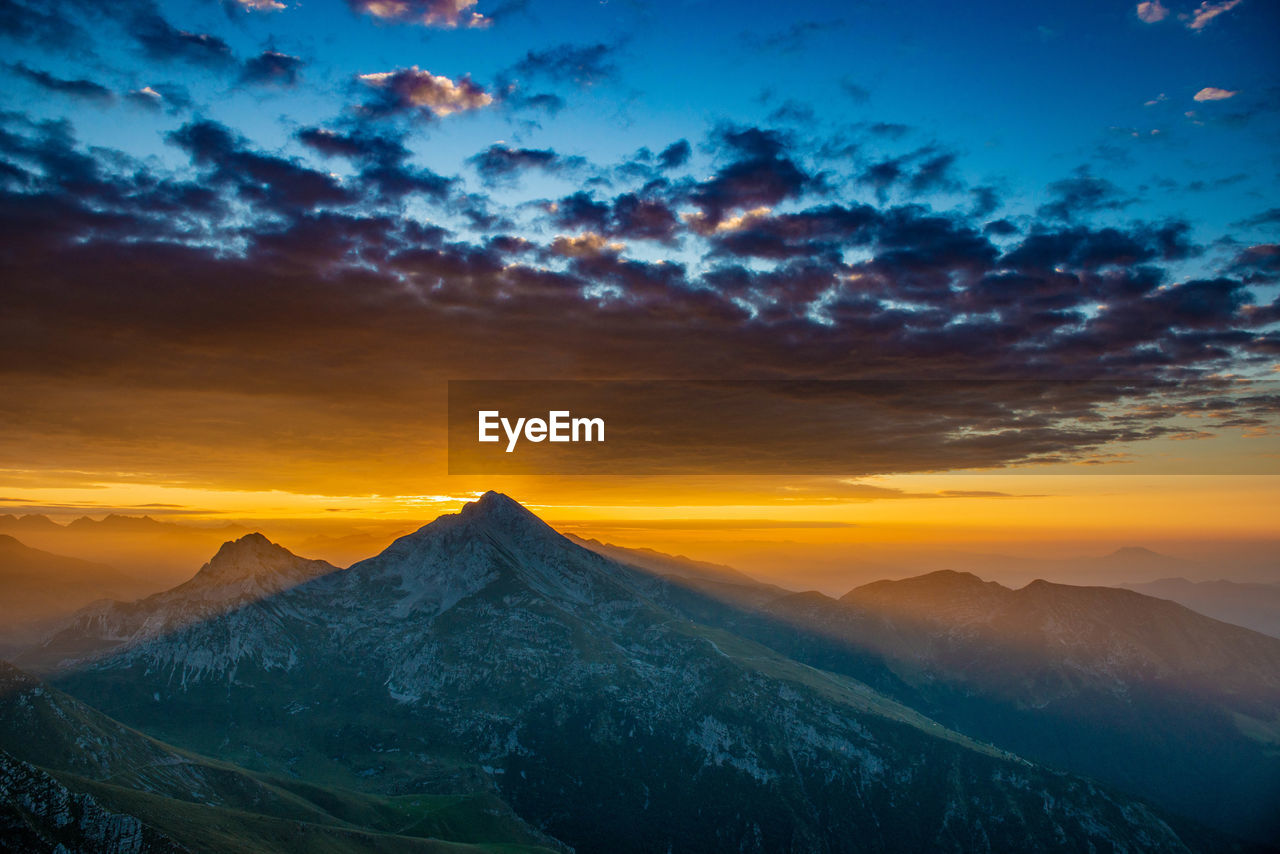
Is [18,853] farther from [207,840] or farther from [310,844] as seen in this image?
[310,844]

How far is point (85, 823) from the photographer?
135250 mm

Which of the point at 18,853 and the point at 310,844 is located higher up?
the point at 18,853

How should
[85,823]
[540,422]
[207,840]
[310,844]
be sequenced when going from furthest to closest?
[310,844]
[540,422]
[207,840]
[85,823]

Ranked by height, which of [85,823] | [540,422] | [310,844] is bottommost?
[310,844]

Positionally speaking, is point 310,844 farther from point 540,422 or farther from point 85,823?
point 540,422

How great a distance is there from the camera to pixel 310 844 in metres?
184

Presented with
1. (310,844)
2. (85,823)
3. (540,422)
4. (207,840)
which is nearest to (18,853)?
(85,823)

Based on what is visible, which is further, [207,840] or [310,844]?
[310,844]

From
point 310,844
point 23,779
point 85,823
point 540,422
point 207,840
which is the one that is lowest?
point 310,844

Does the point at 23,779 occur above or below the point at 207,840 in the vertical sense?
above

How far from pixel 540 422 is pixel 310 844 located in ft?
444

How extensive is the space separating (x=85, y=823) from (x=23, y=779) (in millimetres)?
15966

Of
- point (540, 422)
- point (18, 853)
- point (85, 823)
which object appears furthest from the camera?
point (540, 422)

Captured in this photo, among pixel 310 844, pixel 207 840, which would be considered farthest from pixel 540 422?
pixel 310 844
